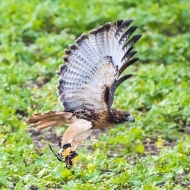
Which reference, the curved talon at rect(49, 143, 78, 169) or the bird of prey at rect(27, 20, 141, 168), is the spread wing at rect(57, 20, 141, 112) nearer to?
the bird of prey at rect(27, 20, 141, 168)

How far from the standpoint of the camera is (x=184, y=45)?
1175 cm

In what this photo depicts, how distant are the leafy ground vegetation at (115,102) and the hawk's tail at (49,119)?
0.22 m

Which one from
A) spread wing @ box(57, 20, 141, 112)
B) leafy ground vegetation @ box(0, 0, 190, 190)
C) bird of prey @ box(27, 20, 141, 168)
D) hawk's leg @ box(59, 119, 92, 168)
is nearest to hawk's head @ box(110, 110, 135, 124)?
bird of prey @ box(27, 20, 141, 168)

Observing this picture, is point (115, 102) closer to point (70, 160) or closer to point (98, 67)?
point (98, 67)

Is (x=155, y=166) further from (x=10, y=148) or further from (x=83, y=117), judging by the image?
(x=10, y=148)

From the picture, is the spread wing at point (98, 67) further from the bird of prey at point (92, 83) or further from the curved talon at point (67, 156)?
the curved talon at point (67, 156)

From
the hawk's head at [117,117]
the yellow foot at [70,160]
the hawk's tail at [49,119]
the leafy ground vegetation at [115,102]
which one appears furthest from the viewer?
the hawk's head at [117,117]

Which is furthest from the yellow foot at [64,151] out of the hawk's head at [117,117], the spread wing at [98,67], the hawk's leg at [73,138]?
the hawk's head at [117,117]

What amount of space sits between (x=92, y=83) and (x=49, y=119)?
519mm

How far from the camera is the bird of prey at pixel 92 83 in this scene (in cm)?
763

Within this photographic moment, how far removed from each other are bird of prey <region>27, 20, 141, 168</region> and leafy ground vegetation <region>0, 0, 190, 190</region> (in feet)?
0.95

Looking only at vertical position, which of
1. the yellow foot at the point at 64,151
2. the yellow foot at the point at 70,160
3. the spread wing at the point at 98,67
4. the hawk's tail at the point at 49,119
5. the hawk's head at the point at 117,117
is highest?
the spread wing at the point at 98,67

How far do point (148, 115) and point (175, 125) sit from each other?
1.04 feet

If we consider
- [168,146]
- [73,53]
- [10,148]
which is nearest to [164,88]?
[168,146]
